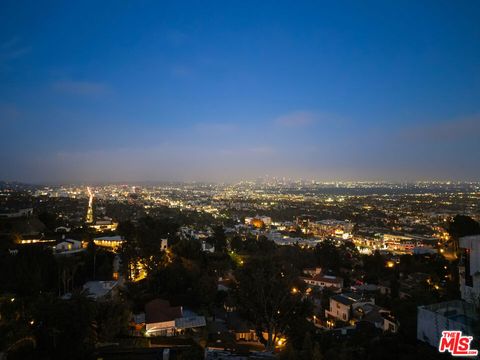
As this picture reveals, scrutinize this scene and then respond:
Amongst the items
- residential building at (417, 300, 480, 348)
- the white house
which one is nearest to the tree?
residential building at (417, 300, 480, 348)

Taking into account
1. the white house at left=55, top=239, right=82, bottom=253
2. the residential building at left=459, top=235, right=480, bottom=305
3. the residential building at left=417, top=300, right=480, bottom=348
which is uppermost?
the residential building at left=459, top=235, right=480, bottom=305

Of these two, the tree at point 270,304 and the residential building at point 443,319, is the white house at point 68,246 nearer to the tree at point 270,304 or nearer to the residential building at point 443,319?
the tree at point 270,304

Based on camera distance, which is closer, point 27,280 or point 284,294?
point 284,294

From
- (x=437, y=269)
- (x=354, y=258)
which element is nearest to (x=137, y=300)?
(x=437, y=269)

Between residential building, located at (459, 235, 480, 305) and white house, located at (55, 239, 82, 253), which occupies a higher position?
residential building, located at (459, 235, 480, 305)

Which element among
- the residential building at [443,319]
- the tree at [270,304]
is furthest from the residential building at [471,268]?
the tree at [270,304]

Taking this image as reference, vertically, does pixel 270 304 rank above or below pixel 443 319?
below

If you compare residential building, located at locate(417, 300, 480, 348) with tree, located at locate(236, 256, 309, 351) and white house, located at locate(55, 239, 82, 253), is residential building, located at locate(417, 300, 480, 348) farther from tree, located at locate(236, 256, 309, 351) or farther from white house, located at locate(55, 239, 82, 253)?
white house, located at locate(55, 239, 82, 253)

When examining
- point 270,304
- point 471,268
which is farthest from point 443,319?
point 270,304

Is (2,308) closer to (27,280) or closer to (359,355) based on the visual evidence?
(27,280)

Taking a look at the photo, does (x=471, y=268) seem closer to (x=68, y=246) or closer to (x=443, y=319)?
(x=443, y=319)

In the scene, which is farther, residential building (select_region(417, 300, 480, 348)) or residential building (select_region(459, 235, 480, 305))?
residential building (select_region(459, 235, 480, 305))
